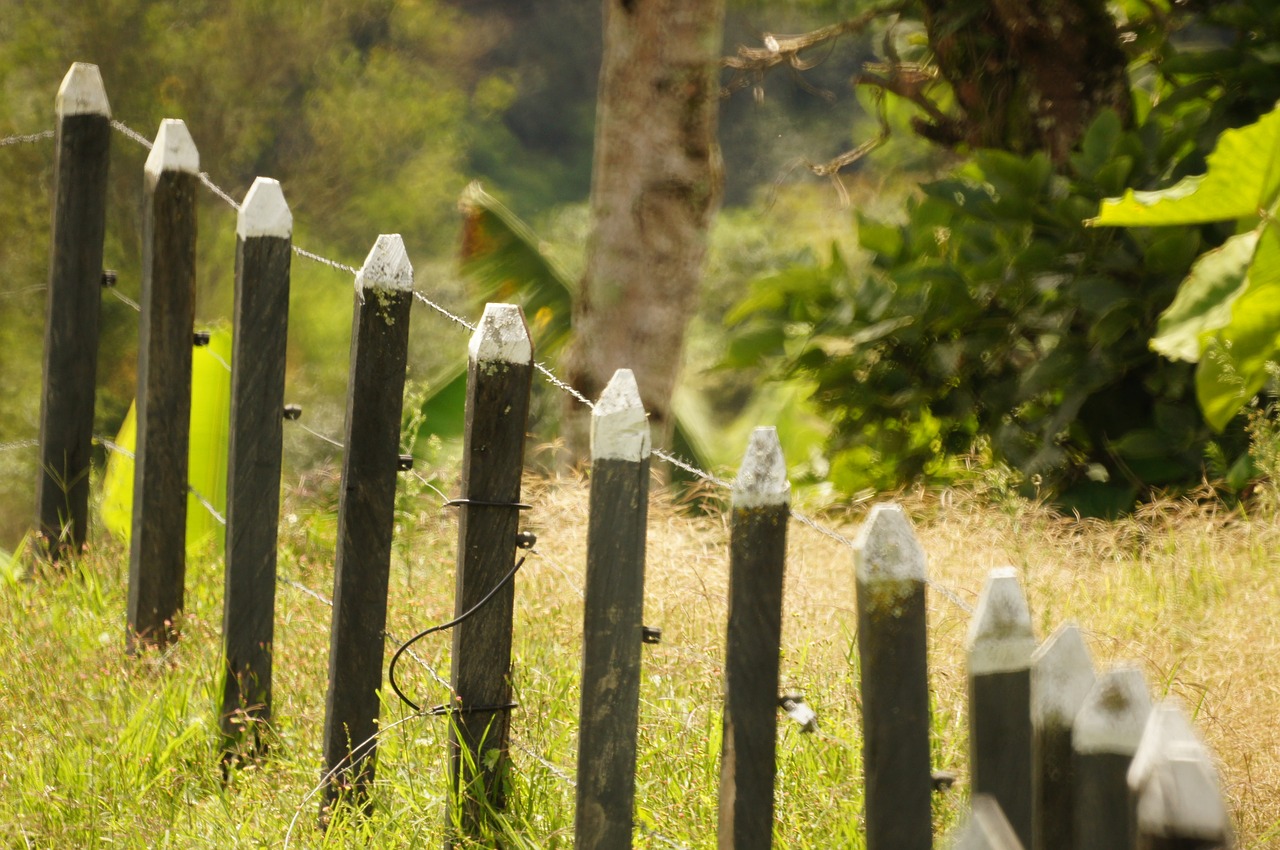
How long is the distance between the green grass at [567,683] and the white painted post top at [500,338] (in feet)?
2.43

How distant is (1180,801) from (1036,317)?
4.25 m

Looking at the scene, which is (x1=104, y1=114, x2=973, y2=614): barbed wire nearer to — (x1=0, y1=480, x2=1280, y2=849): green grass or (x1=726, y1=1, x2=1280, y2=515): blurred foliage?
(x1=0, y1=480, x2=1280, y2=849): green grass

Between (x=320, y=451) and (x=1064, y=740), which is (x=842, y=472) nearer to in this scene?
(x=1064, y=740)

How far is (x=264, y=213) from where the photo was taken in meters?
3.05

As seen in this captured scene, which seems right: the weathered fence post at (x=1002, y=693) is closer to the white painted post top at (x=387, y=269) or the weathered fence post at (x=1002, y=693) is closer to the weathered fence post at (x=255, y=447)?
the white painted post top at (x=387, y=269)

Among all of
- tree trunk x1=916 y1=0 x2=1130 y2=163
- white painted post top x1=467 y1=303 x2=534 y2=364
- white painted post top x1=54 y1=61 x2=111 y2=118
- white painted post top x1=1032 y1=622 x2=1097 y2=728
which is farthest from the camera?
tree trunk x1=916 y1=0 x2=1130 y2=163

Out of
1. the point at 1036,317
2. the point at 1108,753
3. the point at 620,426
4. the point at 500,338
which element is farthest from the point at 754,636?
the point at 1036,317

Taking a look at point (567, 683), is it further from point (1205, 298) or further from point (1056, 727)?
point (1205, 298)

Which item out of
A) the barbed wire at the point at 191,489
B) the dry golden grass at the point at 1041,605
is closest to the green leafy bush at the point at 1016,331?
the dry golden grass at the point at 1041,605

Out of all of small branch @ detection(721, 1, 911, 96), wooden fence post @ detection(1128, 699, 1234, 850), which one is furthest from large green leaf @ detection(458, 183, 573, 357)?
wooden fence post @ detection(1128, 699, 1234, 850)

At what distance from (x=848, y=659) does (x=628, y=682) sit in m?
0.60

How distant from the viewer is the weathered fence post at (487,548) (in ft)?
7.89

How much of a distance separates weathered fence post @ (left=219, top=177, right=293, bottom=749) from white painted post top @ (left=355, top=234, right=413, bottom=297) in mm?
436

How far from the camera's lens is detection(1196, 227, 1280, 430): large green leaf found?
405 centimetres
